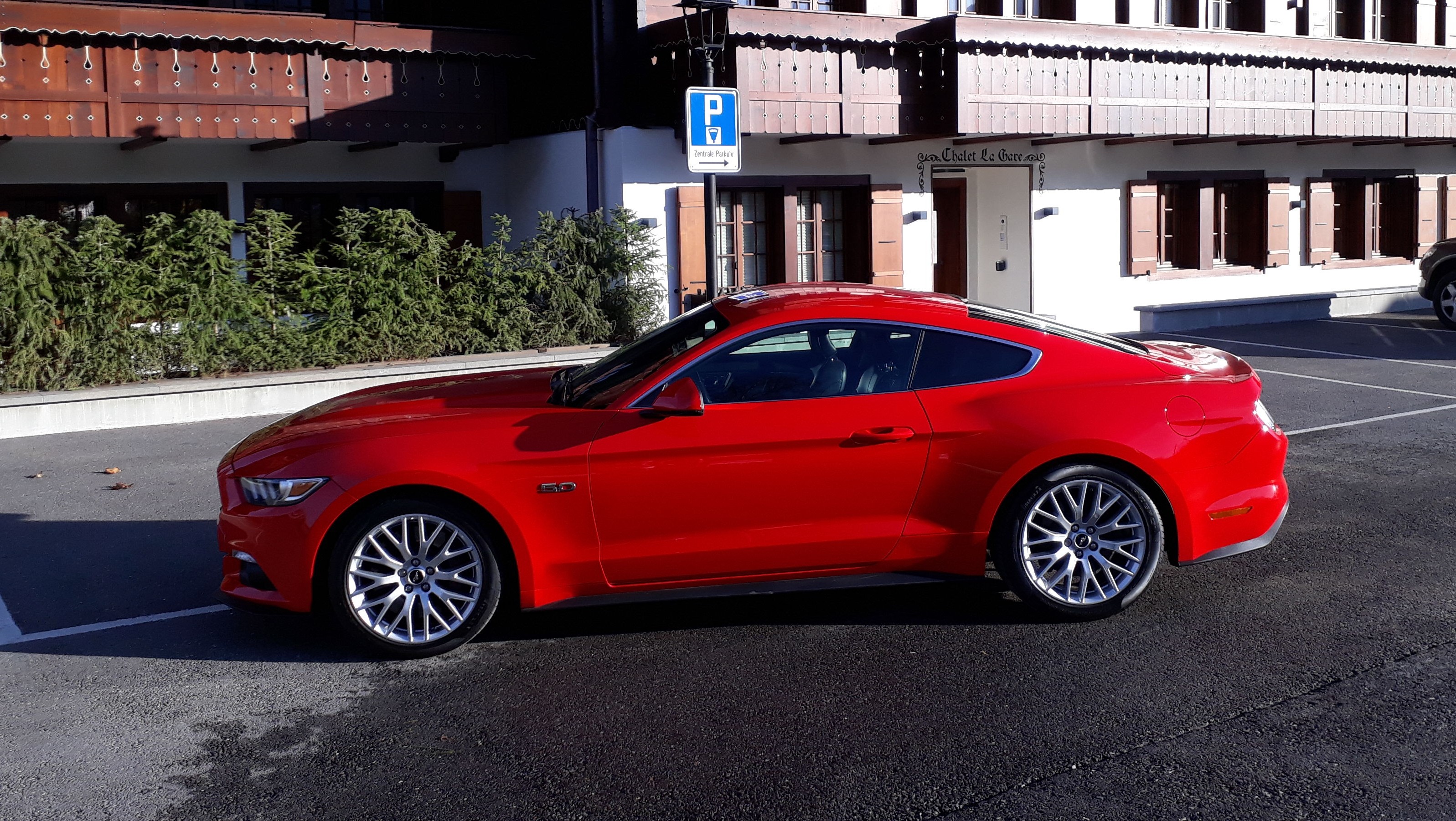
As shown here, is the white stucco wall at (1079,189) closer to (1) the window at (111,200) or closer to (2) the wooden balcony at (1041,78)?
(2) the wooden balcony at (1041,78)

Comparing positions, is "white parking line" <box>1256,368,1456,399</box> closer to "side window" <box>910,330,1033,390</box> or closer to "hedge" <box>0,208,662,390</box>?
"hedge" <box>0,208,662,390</box>

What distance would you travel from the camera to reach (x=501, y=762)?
436 centimetres

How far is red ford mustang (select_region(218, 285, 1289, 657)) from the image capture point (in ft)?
17.4

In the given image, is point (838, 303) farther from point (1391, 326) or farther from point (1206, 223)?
point (1206, 223)

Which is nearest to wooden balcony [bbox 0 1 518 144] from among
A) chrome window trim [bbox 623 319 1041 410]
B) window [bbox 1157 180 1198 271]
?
window [bbox 1157 180 1198 271]

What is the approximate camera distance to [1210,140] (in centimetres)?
2091

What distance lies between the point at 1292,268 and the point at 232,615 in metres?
20.8

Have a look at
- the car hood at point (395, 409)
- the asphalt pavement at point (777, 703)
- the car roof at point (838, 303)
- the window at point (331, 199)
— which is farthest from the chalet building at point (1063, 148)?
the asphalt pavement at point (777, 703)

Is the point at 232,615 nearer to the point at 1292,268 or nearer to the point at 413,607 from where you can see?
the point at 413,607

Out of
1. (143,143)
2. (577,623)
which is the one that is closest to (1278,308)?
(143,143)

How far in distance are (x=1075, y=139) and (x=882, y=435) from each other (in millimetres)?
14918

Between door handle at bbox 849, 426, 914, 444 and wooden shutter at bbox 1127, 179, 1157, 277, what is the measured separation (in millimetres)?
16219

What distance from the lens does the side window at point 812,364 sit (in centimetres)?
555

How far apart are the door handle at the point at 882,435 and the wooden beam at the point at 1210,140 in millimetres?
16077
